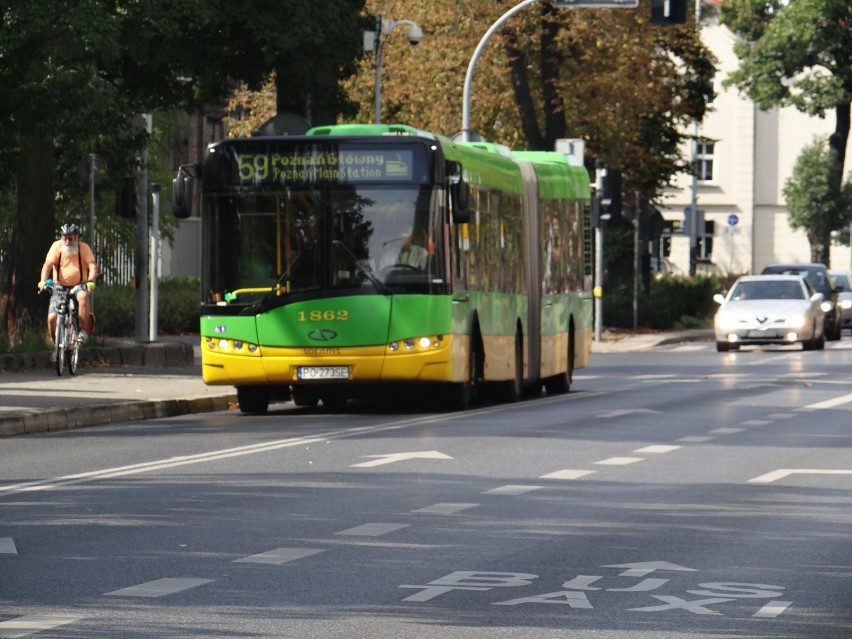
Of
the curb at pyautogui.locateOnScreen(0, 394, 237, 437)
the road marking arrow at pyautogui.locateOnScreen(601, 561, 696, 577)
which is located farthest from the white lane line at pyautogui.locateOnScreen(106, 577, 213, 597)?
the curb at pyautogui.locateOnScreen(0, 394, 237, 437)

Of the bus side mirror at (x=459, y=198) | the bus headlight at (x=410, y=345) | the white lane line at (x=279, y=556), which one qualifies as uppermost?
the bus side mirror at (x=459, y=198)

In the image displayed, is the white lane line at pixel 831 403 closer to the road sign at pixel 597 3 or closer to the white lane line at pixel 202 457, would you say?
the white lane line at pixel 202 457

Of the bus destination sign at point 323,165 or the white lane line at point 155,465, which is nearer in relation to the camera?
the white lane line at point 155,465

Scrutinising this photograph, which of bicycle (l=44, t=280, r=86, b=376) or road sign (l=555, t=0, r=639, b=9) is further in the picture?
road sign (l=555, t=0, r=639, b=9)

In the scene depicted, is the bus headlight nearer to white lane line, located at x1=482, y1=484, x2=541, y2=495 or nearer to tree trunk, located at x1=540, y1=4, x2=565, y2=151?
white lane line, located at x1=482, y1=484, x2=541, y2=495

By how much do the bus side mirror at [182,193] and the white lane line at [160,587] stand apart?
12.8 meters

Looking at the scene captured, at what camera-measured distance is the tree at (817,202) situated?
3494 inches

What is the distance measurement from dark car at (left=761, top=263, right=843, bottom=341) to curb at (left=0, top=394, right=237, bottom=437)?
27.5m

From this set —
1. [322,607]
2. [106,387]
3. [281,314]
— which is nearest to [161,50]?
[106,387]

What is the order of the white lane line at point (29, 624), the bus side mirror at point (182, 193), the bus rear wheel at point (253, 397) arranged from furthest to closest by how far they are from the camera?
the bus rear wheel at point (253, 397), the bus side mirror at point (182, 193), the white lane line at point (29, 624)

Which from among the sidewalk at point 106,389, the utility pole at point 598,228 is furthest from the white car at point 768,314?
the sidewalk at point 106,389

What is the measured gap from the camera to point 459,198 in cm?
2314

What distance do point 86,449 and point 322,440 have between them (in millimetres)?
2106

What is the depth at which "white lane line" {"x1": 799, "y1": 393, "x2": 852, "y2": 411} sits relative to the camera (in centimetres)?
2545
